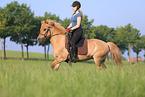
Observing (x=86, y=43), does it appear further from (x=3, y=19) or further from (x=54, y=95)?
(x=3, y=19)

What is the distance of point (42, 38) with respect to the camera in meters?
8.72

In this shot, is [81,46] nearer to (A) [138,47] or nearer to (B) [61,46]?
(B) [61,46]

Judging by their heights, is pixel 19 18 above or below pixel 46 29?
above

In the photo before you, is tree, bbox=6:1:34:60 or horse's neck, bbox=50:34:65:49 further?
tree, bbox=6:1:34:60

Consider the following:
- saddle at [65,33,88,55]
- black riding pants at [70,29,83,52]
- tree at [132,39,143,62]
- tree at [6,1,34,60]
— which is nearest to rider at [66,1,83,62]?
black riding pants at [70,29,83,52]

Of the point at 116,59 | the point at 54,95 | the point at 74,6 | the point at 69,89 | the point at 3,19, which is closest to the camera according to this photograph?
the point at 54,95

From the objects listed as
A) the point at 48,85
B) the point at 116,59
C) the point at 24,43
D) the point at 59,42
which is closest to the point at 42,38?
the point at 59,42

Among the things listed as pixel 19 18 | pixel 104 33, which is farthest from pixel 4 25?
pixel 104 33

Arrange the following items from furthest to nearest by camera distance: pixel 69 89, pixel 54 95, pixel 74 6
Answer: pixel 74 6, pixel 69 89, pixel 54 95

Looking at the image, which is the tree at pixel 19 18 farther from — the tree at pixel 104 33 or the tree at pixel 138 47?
the tree at pixel 138 47

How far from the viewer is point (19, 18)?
42969mm

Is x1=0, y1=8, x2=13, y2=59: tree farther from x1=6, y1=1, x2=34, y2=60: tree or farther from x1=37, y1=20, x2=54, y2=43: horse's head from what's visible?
x1=37, y1=20, x2=54, y2=43: horse's head

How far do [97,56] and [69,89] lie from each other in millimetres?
5156

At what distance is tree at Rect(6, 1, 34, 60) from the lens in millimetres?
41963
